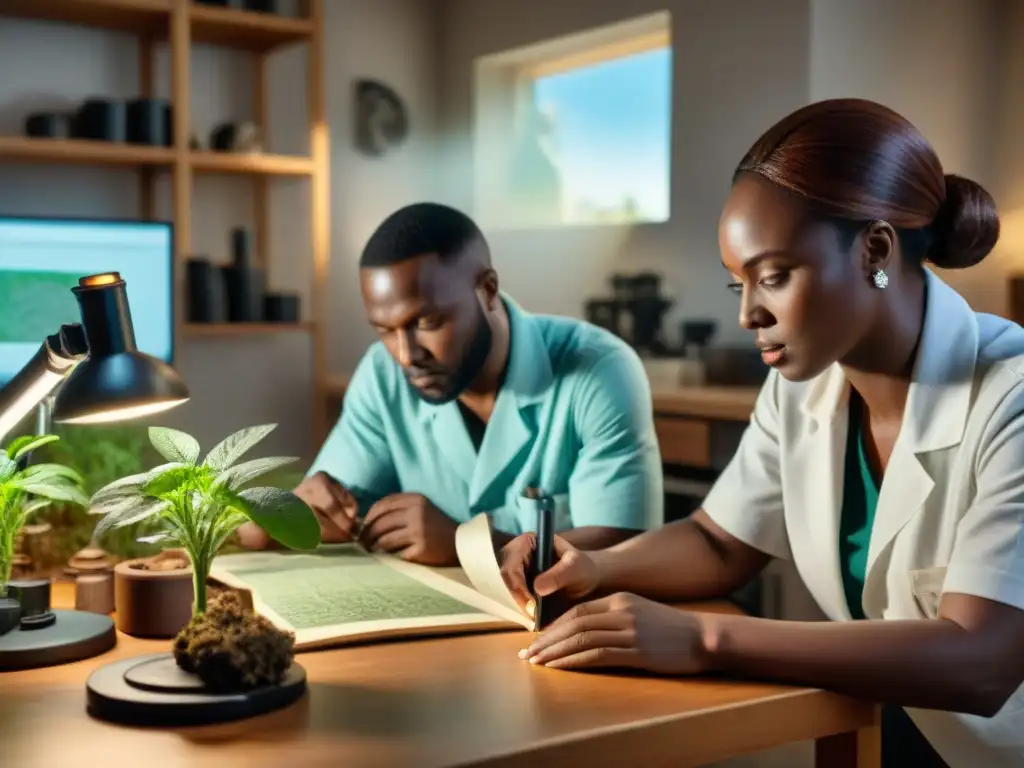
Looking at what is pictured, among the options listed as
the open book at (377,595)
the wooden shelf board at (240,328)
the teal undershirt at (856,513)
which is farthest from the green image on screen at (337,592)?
the wooden shelf board at (240,328)

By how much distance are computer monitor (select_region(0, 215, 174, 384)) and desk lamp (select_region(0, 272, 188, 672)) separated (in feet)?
5.16

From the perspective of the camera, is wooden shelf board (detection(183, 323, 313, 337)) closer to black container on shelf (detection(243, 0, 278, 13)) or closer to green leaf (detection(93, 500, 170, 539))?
black container on shelf (detection(243, 0, 278, 13))

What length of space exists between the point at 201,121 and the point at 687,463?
203 centimetres

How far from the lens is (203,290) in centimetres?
348

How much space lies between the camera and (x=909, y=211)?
1.15 m

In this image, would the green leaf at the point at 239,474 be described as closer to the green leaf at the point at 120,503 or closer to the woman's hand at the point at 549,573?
the green leaf at the point at 120,503

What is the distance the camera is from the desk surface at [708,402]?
2615 mm

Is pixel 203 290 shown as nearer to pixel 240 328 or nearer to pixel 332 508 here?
pixel 240 328

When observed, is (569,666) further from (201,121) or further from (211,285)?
(201,121)

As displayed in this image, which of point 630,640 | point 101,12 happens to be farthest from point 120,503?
point 101,12

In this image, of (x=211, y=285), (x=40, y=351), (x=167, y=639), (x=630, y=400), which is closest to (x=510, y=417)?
(x=630, y=400)

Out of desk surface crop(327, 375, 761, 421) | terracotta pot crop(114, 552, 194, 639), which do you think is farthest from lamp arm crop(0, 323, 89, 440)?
desk surface crop(327, 375, 761, 421)

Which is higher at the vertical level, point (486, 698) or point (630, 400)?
point (630, 400)

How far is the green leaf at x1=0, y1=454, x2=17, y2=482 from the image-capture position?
115cm
